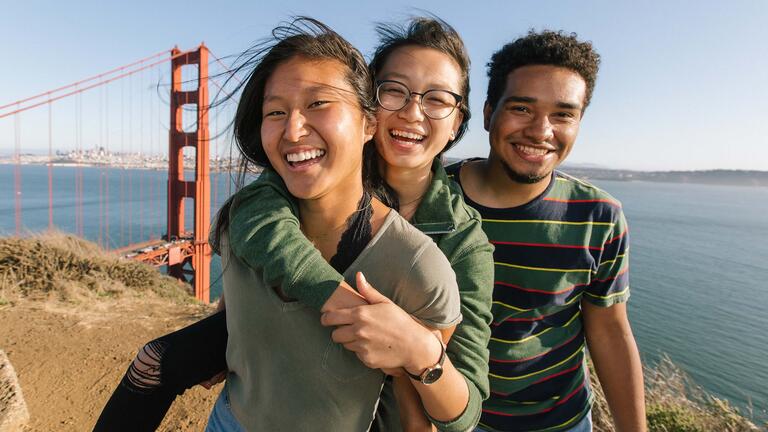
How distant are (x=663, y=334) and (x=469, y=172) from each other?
15.9 metres

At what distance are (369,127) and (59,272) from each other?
585cm

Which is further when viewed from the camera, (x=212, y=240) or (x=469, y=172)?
(x=469, y=172)

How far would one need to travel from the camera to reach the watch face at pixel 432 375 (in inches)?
33.2

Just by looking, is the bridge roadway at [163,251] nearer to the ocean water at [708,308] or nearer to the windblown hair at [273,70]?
the windblown hair at [273,70]

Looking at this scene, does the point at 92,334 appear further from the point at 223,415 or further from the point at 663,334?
the point at 663,334

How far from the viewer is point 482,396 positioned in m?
0.98

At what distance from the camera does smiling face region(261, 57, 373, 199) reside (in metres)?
0.95

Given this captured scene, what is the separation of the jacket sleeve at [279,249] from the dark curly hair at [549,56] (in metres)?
0.89

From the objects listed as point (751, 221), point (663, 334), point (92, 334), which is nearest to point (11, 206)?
point (92, 334)

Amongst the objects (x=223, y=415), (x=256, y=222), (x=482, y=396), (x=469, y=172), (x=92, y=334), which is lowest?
(x=92, y=334)

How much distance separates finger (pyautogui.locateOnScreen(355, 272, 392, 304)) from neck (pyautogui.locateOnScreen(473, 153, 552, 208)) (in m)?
0.68

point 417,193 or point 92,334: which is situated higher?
point 417,193

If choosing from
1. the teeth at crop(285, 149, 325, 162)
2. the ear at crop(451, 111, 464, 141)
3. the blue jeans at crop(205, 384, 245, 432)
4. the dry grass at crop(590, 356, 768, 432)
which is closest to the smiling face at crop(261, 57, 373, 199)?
the teeth at crop(285, 149, 325, 162)

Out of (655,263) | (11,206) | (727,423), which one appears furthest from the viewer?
(11,206)
